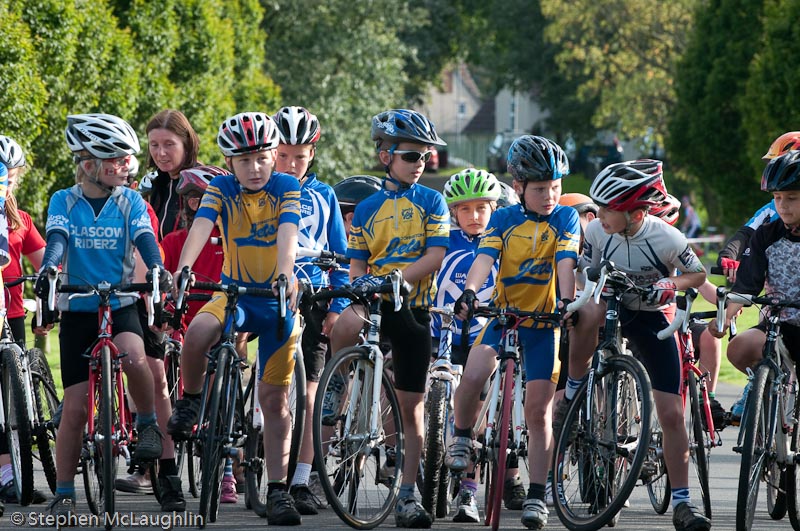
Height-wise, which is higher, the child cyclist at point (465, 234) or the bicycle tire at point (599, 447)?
the child cyclist at point (465, 234)

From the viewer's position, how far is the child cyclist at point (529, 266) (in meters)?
7.96

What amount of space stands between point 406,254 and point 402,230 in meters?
0.14

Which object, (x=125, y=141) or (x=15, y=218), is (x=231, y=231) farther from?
(x=15, y=218)

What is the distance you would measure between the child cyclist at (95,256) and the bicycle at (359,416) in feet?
3.28

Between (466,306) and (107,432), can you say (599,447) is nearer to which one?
(466,306)

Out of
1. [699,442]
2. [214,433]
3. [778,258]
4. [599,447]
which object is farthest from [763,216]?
[214,433]

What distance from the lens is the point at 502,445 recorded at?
24.6ft

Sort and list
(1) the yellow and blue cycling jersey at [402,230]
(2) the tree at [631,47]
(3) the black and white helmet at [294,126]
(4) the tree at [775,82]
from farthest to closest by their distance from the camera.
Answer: (2) the tree at [631,47] < (4) the tree at [775,82] < (3) the black and white helmet at [294,126] < (1) the yellow and blue cycling jersey at [402,230]

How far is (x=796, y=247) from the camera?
800 centimetres

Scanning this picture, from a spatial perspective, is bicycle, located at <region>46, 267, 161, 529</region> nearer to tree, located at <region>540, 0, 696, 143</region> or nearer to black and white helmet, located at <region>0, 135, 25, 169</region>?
black and white helmet, located at <region>0, 135, 25, 169</region>

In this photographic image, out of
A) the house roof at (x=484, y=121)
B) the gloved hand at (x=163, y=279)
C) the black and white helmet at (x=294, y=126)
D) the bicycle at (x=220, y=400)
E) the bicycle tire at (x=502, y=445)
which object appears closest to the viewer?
the gloved hand at (x=163, y=279)

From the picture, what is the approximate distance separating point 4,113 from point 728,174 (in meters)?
23.7

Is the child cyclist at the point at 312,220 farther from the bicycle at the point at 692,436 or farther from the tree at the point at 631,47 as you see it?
the tree at the point at 631,47

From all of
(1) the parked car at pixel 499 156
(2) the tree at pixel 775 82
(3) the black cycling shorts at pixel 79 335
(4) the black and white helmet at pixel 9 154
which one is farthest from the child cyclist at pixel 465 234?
(1) the parked car at pixel 499 156
